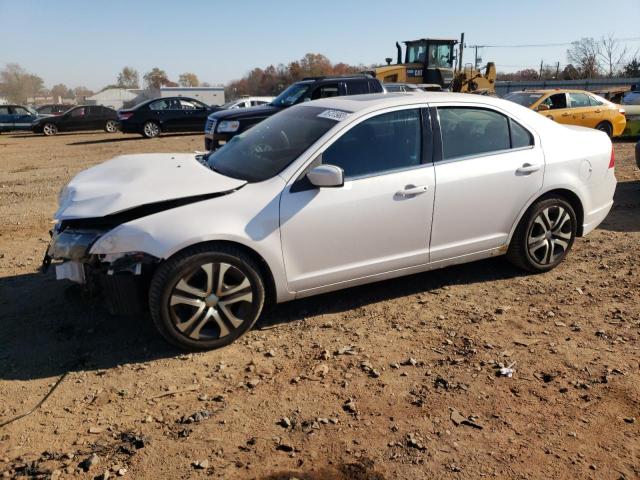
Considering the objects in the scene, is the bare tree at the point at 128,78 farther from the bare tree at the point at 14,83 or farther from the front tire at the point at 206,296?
the front tire at the point at 206,296

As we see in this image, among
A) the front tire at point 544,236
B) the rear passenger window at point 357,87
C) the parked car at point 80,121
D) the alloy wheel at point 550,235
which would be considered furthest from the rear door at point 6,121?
the alloy wheel at point 550,235

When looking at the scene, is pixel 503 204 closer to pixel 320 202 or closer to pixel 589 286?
pixel 589 286

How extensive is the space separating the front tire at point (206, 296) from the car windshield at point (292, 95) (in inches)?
330

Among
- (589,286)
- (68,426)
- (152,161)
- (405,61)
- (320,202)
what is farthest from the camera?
(405,61)

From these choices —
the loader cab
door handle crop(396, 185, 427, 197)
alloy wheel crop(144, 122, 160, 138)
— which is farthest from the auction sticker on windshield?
the loader cab

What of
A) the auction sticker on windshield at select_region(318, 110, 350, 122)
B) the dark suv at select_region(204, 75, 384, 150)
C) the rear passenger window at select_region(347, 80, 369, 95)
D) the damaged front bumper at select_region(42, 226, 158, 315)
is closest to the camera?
the damaged front bumper at select_region(42, 226, 158, 315)

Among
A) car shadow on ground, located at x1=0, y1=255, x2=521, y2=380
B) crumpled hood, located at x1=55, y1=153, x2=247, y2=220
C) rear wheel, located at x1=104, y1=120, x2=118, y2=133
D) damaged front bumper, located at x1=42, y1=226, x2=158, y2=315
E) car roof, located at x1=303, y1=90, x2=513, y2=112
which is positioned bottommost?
car shadow on ground, located at x1=0, y1=255, x2=521, y2=380

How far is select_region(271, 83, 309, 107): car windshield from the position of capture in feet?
37.5

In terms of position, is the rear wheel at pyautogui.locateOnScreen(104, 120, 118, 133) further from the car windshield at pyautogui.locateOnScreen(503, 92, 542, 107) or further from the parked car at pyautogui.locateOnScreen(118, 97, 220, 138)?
the car windshield at pyautogui.locateOnScreen(503, 92, 542, 107)

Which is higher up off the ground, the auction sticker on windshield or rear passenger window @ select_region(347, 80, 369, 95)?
rear passenger window @ select_region(347, 80, 369, 95)

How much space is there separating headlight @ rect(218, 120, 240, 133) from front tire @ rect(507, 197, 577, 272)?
6751mm

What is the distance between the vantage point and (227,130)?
10.3m

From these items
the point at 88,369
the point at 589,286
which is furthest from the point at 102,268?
the point at 589,286

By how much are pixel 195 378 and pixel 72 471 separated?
928mm
